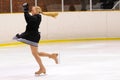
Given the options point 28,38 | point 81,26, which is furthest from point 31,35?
point 81,26

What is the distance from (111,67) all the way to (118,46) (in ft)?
14.7

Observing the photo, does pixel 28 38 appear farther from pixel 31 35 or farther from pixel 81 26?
pixel 81 26

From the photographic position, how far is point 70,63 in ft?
30.5

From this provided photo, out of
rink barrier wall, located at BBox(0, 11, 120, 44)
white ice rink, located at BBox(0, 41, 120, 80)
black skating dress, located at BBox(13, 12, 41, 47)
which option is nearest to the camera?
black skating dress, located at BBox(13, 12, 41, 47)

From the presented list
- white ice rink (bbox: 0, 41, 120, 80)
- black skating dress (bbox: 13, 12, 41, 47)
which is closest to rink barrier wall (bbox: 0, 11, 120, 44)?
white ice rink (bbox: 0, 41, 120, 80)

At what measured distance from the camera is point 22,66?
8852 millimetres

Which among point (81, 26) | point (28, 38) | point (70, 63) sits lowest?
point (70, 63)

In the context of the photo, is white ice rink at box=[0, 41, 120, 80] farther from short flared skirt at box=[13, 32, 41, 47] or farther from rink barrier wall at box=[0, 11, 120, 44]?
rink barrier wall at box=[0, 11, 120, 44]

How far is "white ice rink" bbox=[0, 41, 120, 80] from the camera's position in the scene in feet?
24.8

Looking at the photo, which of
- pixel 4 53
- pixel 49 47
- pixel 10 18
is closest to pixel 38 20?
pixel 4 53

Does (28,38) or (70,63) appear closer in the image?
(28,38)

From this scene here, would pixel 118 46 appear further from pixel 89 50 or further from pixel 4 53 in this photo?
pixel 4 53

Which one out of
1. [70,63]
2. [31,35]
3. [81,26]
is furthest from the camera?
[81,26]

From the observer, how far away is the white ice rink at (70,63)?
7.55 meters
